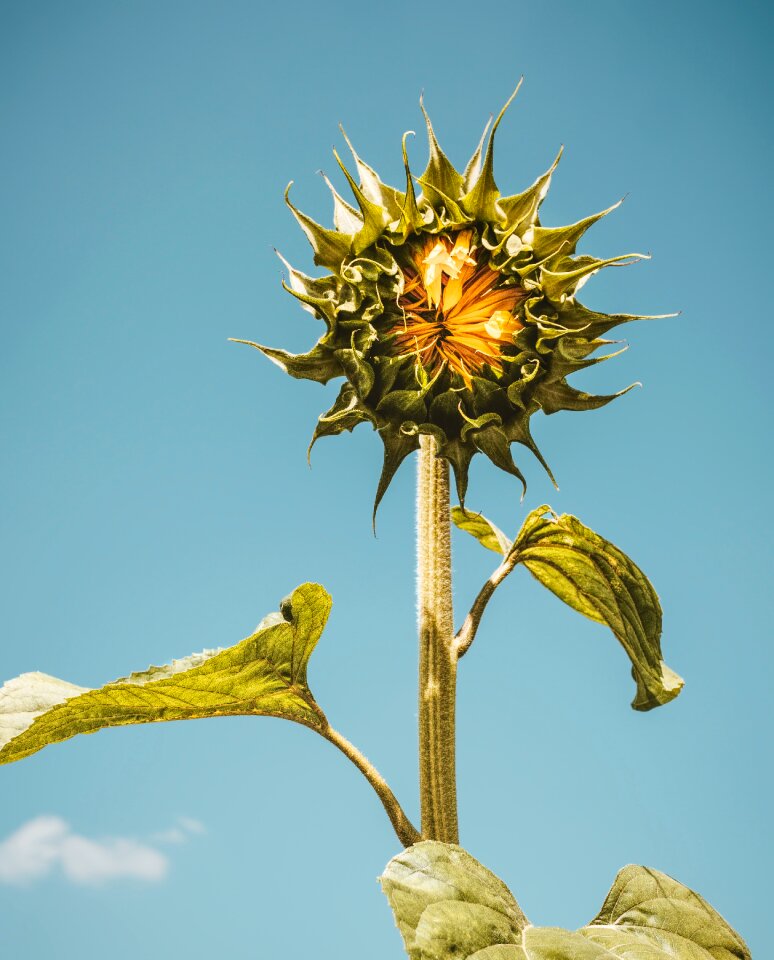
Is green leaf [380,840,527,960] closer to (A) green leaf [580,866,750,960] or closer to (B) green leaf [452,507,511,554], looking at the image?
(A) green leaf [580,866,750,960]

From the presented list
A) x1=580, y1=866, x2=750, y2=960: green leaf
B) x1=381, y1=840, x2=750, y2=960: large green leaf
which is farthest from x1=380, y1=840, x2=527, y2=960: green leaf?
x1=580, y1=866, x2=750, y2=960: green leaf

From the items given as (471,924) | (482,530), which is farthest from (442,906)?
(482,530)

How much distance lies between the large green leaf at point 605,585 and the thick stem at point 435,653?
0.40 meters

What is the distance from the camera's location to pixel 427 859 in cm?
189

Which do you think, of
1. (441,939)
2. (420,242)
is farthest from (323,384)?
(441,939)

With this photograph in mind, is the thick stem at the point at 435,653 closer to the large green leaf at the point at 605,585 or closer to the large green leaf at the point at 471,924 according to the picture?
the large green leaf at the point at 471,924

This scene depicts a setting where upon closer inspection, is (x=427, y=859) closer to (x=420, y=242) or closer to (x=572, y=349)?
(x=572, y=349)

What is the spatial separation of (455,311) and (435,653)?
2.68 ft

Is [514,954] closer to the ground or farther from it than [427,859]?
closer to the ground

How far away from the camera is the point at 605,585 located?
9.41 feet

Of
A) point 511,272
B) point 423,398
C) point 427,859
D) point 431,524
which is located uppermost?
point 511,272

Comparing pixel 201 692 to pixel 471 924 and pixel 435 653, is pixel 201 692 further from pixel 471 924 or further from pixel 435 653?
pixel 471 924

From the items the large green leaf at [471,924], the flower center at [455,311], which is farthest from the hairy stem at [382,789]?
the flower center at [455,311]

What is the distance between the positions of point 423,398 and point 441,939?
1.12m
